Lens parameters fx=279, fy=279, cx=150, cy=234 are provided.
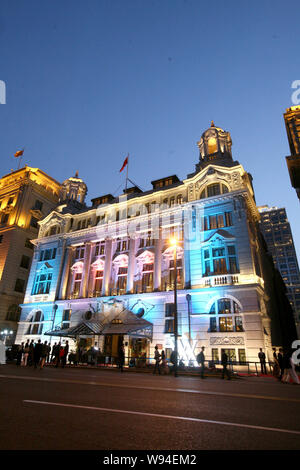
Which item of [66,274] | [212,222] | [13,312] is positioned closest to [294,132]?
[212,222]

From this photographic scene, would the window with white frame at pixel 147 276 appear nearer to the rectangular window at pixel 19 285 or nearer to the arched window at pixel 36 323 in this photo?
the arched window at pixel 36 323

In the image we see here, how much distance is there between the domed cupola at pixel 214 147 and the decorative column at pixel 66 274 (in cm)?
2139

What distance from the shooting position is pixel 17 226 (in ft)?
148

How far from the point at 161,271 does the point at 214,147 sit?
1749 cm

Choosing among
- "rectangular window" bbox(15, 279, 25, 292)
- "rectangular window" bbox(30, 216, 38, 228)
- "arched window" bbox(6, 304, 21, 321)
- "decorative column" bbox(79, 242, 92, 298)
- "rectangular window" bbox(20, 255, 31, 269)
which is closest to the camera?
"decorative column" bbox(79, 242, 92, 298)

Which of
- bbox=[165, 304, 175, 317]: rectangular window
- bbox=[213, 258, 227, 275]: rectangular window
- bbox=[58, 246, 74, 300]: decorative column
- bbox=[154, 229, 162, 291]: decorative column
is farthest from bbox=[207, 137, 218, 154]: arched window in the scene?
bbox=[58, 246, 74, 300]: decorative column

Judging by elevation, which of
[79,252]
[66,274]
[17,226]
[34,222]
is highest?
[34,222]

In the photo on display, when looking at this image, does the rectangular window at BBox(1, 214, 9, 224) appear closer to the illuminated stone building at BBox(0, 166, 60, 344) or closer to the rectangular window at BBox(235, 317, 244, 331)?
the illuminated stone building at BBox(0, 166, 60, 344)

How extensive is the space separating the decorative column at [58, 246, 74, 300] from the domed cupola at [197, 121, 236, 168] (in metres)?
21.4

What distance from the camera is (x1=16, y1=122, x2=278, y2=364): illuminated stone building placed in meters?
25.9

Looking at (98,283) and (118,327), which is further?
(98,283)

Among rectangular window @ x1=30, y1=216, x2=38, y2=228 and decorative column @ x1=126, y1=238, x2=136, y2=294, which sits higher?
rectangular window @ x1=30, y1=216, x2=38, y2=228

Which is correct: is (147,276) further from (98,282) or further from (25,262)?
(25,262)

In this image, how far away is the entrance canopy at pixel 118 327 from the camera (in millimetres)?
27019
